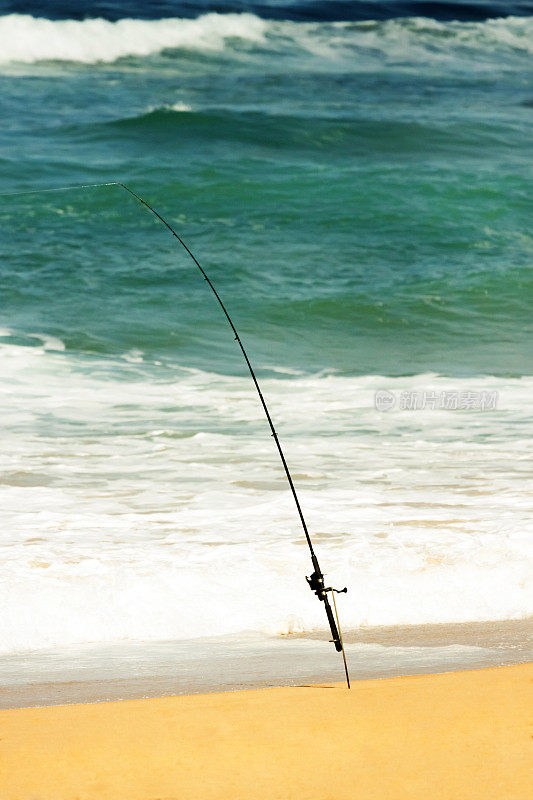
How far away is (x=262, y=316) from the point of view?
892 cm

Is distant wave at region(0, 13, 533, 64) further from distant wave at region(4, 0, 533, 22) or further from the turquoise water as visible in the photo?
distant wave at region(4, 0, 533, 22)

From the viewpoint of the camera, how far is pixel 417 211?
37.4 feet

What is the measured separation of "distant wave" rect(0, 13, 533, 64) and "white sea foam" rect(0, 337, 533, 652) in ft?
33.6

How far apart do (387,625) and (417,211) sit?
8940 millimetres

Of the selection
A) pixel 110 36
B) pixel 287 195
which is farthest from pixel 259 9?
pixel 287 195

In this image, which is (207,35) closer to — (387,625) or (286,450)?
(286,450)

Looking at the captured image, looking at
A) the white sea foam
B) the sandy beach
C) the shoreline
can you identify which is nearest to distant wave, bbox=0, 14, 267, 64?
the white sea foam

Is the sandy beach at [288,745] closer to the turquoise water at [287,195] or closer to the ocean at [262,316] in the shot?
the ocean at [262,316]

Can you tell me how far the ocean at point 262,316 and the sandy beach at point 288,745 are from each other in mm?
738

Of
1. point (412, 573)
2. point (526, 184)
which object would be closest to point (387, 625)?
point (412, 573)

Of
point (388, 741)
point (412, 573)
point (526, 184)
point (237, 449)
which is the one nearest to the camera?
point (388, 741)

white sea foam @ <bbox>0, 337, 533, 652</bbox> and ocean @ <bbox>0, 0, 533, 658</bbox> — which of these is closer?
white sea foam @ <bbox>0, 337, 533, 652</bbox>

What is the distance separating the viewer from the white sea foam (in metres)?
3.12

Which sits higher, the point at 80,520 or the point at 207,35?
the point at 207,35
